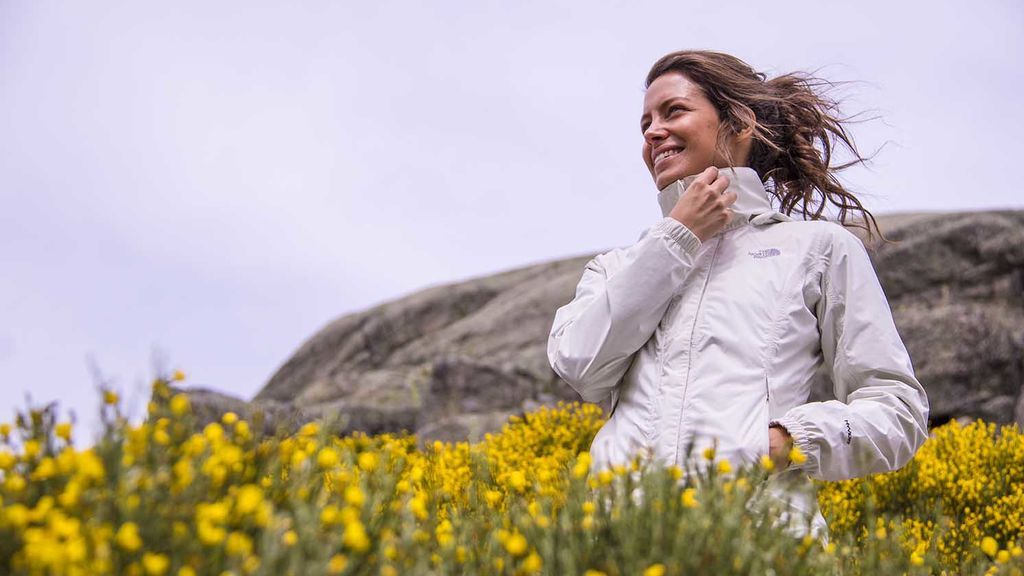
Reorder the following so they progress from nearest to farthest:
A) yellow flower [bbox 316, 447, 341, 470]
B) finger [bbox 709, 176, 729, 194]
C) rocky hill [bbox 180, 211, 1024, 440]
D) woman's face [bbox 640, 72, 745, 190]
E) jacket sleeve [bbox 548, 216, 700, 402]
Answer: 1. yellow flower [bbox 316, 447, 341, 470]
2. jacket sleeve [bbox 548, 216, 700, 402]
3. finger [bbox 709, 176, 729, 194]
4. woman's face [bbox 640, 72, 745, 190]
5. rocky hill [bbox 180, 211, 1024, 440]

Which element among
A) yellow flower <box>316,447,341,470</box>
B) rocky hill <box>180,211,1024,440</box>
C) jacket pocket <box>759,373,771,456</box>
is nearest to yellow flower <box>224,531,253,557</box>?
yellow flower <box>316,447,341,470</box>

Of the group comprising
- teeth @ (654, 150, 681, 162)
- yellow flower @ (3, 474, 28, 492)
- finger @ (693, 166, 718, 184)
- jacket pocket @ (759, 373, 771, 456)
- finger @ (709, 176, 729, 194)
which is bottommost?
jacket pocket @ (759, 373, 771, 456)

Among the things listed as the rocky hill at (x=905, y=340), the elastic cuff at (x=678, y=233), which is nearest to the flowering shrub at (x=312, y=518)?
the elastic cuff at (x=678, y=233)

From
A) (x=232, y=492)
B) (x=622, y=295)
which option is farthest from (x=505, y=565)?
(x=622, y=295)

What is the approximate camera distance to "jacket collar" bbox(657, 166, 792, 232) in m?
3.19

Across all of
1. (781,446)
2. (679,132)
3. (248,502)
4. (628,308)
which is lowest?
(781,446)

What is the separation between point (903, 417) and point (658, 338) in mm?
780

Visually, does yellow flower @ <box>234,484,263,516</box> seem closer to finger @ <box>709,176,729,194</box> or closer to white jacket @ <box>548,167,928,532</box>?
white jacket @ <box>548,167,928,532</box>

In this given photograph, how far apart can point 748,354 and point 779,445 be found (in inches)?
11.8

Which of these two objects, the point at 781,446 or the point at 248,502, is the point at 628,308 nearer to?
the point at 781,446

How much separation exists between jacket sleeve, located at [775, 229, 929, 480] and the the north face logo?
16 centimetres

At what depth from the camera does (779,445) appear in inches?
106

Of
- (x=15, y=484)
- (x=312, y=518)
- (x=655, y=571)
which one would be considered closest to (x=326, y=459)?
(x=312, y=518)

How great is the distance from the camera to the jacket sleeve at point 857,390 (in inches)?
107
